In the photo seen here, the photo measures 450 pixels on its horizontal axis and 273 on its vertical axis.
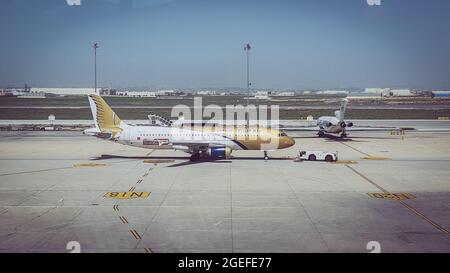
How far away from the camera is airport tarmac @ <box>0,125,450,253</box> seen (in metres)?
18.0

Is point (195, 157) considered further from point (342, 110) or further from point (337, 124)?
point (342, 110)

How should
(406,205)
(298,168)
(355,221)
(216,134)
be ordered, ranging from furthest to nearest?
(216,134) → (298,168) → (406,205) → (355,221)

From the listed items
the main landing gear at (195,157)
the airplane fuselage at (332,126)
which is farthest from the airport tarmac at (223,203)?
the airplane fuselage at (332,126)

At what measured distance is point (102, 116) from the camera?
4362 cm

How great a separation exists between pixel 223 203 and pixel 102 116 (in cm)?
2341

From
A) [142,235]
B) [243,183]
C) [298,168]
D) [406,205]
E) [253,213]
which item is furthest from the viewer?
[298,168]

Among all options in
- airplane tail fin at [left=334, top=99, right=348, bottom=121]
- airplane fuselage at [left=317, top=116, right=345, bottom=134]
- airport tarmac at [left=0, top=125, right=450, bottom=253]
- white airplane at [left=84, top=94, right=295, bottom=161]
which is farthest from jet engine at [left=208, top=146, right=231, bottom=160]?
airplane tail fin at [left=334, top=99, right=348, bottom=121]

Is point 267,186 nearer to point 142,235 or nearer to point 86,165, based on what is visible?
point 142,235

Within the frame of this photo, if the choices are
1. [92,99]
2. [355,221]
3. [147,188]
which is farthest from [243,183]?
[92,99]

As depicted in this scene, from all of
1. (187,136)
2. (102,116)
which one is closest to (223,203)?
(187,136)

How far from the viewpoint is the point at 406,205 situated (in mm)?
25078
